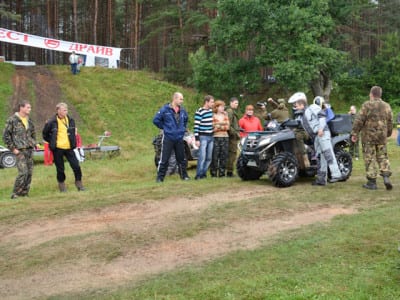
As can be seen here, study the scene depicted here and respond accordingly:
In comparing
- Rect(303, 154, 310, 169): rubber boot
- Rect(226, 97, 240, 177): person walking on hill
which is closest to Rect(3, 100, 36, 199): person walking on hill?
Rect(226, 97, 240, 177): person walking on hill

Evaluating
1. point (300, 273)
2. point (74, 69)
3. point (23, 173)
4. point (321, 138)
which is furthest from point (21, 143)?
point (74, 69)

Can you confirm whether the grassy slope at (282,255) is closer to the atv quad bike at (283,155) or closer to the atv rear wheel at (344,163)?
the atv rear wheel at (344,163)

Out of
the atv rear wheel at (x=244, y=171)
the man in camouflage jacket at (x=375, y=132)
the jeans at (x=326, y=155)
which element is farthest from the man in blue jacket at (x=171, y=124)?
the man in camouflage jacket at (x=375, y=132)

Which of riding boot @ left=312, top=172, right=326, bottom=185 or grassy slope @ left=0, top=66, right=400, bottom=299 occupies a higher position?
riding boot @ left=312, top=172, right=326, bottom=185

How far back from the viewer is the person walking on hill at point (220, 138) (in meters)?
9.79

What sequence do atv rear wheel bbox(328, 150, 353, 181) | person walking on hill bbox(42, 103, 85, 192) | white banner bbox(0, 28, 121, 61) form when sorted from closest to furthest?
person walking on hill bbox(42, 103, 85, 192)
atv rear wheel bbox(328, 150, 353, 181)
white banner bbox(0, 28, 121, 61)

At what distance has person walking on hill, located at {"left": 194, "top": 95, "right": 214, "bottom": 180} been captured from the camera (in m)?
9.64

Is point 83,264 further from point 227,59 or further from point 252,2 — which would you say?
point 227,59

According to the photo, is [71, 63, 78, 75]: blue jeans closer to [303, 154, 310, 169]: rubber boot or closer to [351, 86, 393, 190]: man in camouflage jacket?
[303, 154, 310, 169]: rubber boot

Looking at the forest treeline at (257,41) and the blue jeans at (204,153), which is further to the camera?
the forest treeline at (257,41)

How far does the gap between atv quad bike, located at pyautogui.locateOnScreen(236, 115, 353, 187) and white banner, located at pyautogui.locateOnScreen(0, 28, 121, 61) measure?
21.9m

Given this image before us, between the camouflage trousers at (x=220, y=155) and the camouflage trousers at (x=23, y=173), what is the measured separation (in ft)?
11.7

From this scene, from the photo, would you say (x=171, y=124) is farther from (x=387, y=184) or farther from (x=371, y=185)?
(x=387, y=184)

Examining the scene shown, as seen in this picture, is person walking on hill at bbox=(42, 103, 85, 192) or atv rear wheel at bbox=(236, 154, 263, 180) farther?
atv rear wheel at bbox=(236, 154, 263, 180)
